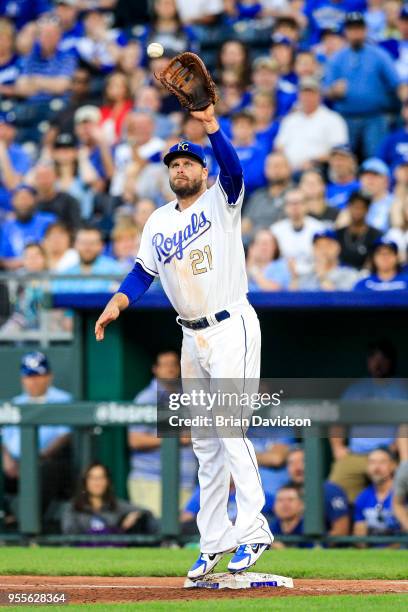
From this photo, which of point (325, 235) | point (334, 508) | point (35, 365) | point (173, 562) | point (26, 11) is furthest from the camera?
point (26, 11)

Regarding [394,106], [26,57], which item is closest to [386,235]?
[394,106]

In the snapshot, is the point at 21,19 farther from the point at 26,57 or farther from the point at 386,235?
the point at 386,235

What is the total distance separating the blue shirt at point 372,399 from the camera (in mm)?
8930

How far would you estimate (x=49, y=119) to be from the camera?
15.5m

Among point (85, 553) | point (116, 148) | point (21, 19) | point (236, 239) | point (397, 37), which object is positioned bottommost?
point (85, 553)

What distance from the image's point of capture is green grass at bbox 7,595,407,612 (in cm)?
560

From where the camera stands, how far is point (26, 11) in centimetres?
1711

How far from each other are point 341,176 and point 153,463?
12.9ft

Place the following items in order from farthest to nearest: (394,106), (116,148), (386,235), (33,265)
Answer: (116,148)
(394,106)
(33,265)
(386,235)

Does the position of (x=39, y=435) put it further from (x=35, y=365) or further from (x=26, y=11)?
(x=26, y=11)

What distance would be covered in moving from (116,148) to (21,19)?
13.0ft

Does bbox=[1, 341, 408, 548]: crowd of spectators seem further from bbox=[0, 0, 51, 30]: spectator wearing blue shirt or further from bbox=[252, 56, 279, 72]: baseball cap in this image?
bbox=[0, 0, 51, 30]: spectator wearing blue shirt

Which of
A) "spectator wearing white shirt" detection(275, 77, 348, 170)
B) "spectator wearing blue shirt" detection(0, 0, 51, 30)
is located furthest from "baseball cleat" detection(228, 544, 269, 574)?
"spectator wearing blue shirt" detection(0, 0, 51, 30)

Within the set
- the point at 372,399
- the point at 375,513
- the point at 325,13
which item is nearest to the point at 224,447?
the point at 375,513
